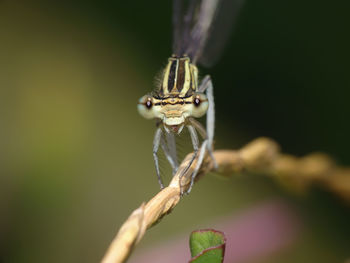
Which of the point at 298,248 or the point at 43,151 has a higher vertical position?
the point at 43,151

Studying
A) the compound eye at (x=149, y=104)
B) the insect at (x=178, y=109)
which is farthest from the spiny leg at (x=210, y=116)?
the compound eye at (x=149, y=104)

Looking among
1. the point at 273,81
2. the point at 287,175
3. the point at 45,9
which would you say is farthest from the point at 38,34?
the point at 287,175

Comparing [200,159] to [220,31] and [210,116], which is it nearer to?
[210,116]

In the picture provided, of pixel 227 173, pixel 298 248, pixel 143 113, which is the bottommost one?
pixel 298 248

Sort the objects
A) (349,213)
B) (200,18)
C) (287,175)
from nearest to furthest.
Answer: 1. (287,175)
2. (200,18)
3. (349,213)

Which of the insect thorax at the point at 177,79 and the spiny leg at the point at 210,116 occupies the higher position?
the insect thorax at the point at 177,79

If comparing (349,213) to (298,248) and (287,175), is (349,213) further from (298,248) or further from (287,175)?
(287,175)

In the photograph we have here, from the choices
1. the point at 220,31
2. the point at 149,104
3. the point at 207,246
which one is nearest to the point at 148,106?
the point at 149,104

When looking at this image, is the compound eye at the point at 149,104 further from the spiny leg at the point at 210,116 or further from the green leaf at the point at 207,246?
the green leaf at the point at 207,246
